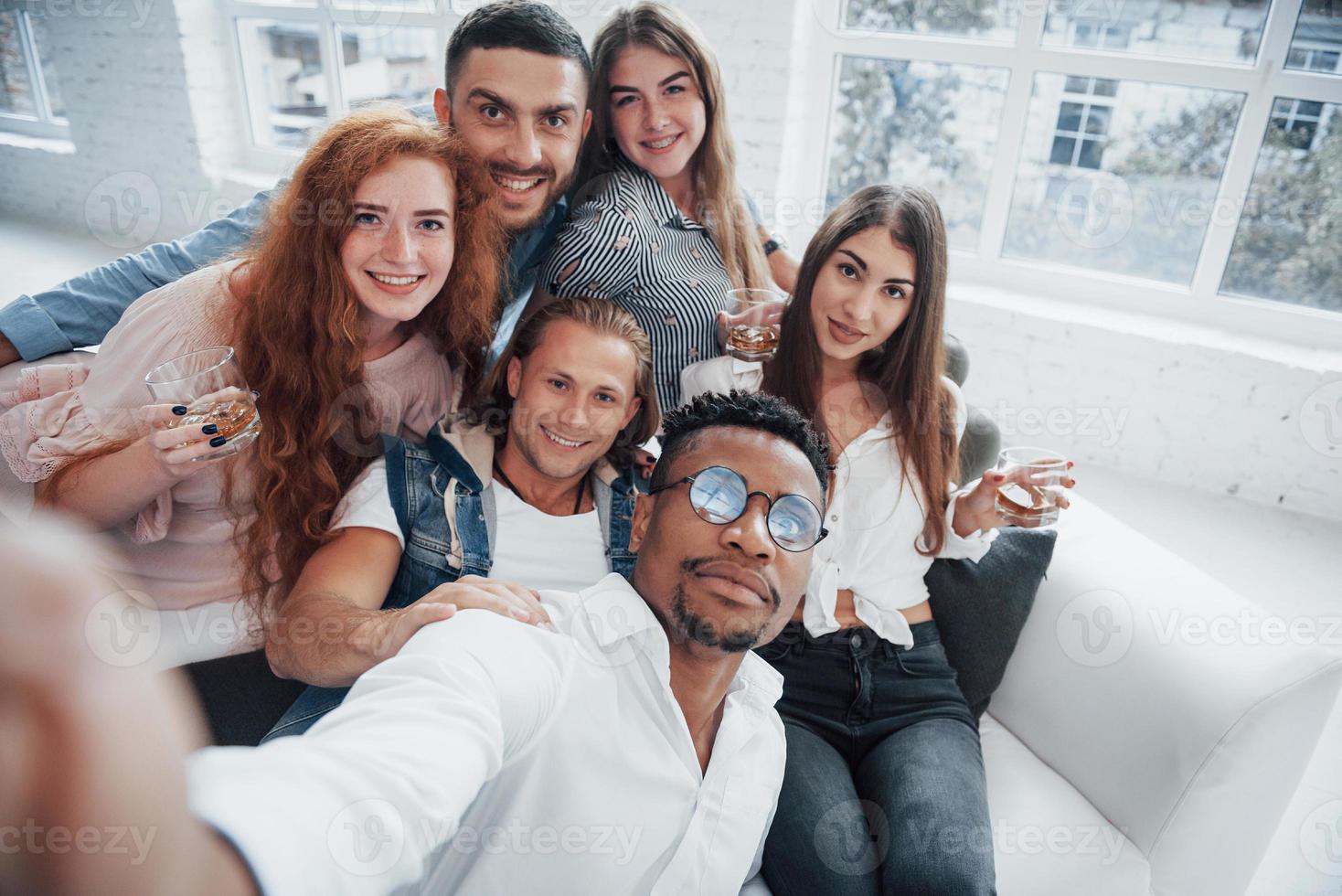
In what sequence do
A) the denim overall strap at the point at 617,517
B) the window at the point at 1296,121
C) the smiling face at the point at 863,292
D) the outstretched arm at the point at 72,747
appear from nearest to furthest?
the outstretched arm at the point at 72,747, the denim overall strap at the point at 617,517, the smiling face at the point at 863,292, the window at the point at 1296,121

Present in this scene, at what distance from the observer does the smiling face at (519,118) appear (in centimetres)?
187

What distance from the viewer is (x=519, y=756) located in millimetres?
1101

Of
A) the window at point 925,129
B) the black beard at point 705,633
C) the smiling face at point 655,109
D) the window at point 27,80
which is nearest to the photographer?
the black beard at point 705,633

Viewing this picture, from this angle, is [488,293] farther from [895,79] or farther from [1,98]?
[1,98]

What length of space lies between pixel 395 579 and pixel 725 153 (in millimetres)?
1433

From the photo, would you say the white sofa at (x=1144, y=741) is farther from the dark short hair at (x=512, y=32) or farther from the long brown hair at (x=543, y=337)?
the dark short hair at (x=512, y=32)

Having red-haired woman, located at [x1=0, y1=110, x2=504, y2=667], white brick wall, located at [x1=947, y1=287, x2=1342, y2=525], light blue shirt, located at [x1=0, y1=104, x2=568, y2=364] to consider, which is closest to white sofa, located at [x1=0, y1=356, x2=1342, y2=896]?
light blue shirt, located at [x1=0, y1=104, x2=568, y2=364]

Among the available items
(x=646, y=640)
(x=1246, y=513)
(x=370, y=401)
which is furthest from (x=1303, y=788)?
(x=370, y=401)

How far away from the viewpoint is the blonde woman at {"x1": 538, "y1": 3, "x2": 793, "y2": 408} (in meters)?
2.00

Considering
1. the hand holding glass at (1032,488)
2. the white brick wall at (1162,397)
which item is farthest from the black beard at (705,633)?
the white brick wall at (1162,397)

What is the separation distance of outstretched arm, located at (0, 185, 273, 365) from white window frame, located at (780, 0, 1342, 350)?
2.50 meters

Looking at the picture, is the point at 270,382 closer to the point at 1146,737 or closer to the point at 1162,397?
the point at 1146,737

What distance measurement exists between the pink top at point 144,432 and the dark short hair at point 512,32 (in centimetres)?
72

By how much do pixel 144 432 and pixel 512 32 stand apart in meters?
1.12
